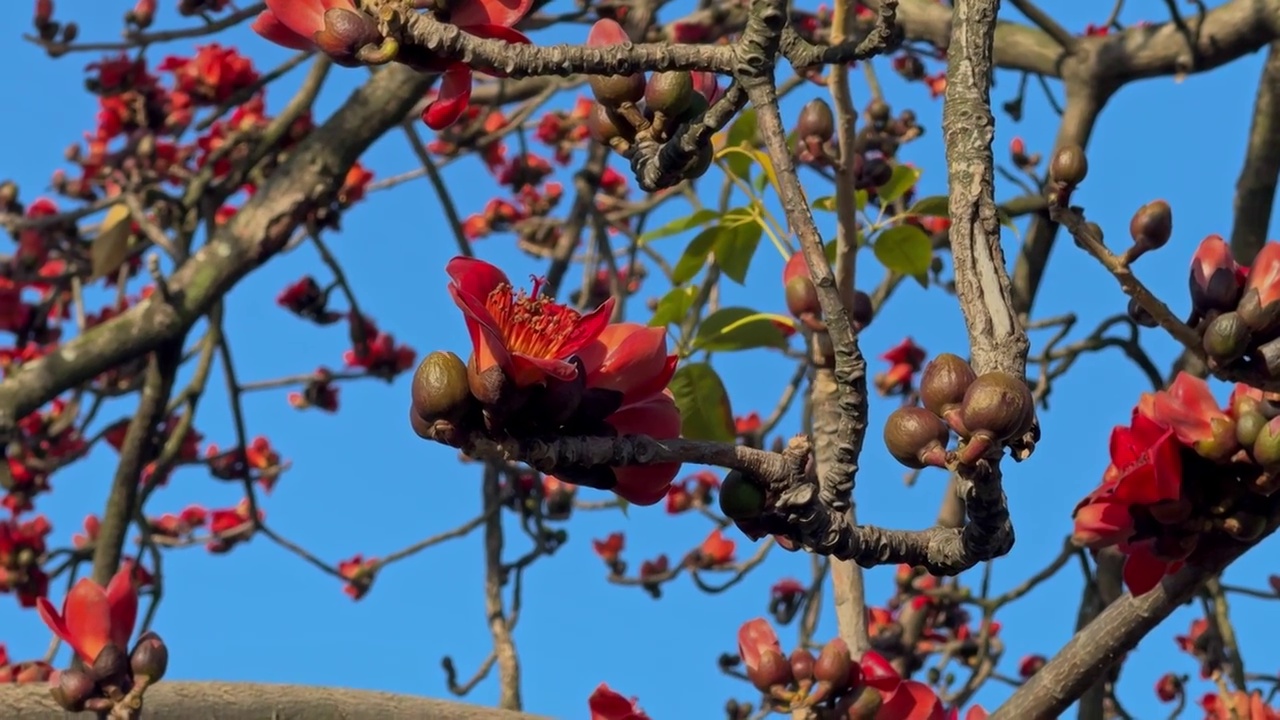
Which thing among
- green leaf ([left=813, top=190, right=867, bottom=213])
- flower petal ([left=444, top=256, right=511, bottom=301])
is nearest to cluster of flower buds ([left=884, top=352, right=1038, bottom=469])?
flower petal ([left=444, top=256, right=511, bottom=301])

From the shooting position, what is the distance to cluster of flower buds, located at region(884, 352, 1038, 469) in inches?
27.3

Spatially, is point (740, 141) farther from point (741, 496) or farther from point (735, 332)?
point (741, 496)

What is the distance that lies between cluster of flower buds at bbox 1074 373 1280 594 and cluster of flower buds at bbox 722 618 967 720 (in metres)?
0.20

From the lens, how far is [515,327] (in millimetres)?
873

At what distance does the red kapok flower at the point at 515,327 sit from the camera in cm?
74

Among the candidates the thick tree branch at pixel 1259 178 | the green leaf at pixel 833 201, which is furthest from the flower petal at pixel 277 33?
the thick tree branch at pixel 1259 178

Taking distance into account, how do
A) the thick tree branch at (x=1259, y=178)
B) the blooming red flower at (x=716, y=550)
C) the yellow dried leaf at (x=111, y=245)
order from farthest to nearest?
A: the blooming red flower at (x=716, y=550)
the yellow dried leaf at (x=111, y=245)
the thick tree branch at (x=1259, y=178)

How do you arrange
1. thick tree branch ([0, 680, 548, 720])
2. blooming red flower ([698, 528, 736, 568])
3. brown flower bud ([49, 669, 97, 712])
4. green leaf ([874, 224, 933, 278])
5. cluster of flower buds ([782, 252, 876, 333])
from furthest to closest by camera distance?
1. blooming red flower ([698, 528, 736, 568])
2. green leaf ([874, 224, 933, 278])
3. cluster of flower buds ([782, 252, 876, 333])
4. thick tree branch ([0, 680, 548, 720])
5. brown flower bud ([49, 669, 97, 712])

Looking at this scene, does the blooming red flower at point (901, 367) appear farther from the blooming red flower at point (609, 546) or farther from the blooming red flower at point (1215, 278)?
the blooming red flower at point (1215, 278)

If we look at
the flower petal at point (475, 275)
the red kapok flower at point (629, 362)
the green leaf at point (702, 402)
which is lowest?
the red kapok flower at point (629, 362)

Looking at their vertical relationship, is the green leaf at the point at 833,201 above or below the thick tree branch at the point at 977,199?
above

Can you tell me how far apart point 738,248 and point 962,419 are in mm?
953

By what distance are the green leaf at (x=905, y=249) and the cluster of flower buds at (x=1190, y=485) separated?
471 mm

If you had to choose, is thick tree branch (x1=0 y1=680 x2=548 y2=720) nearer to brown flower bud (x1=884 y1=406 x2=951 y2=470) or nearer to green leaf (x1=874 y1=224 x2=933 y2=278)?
green leaf (x1=874 y1=224 x2=933 y2=278)
